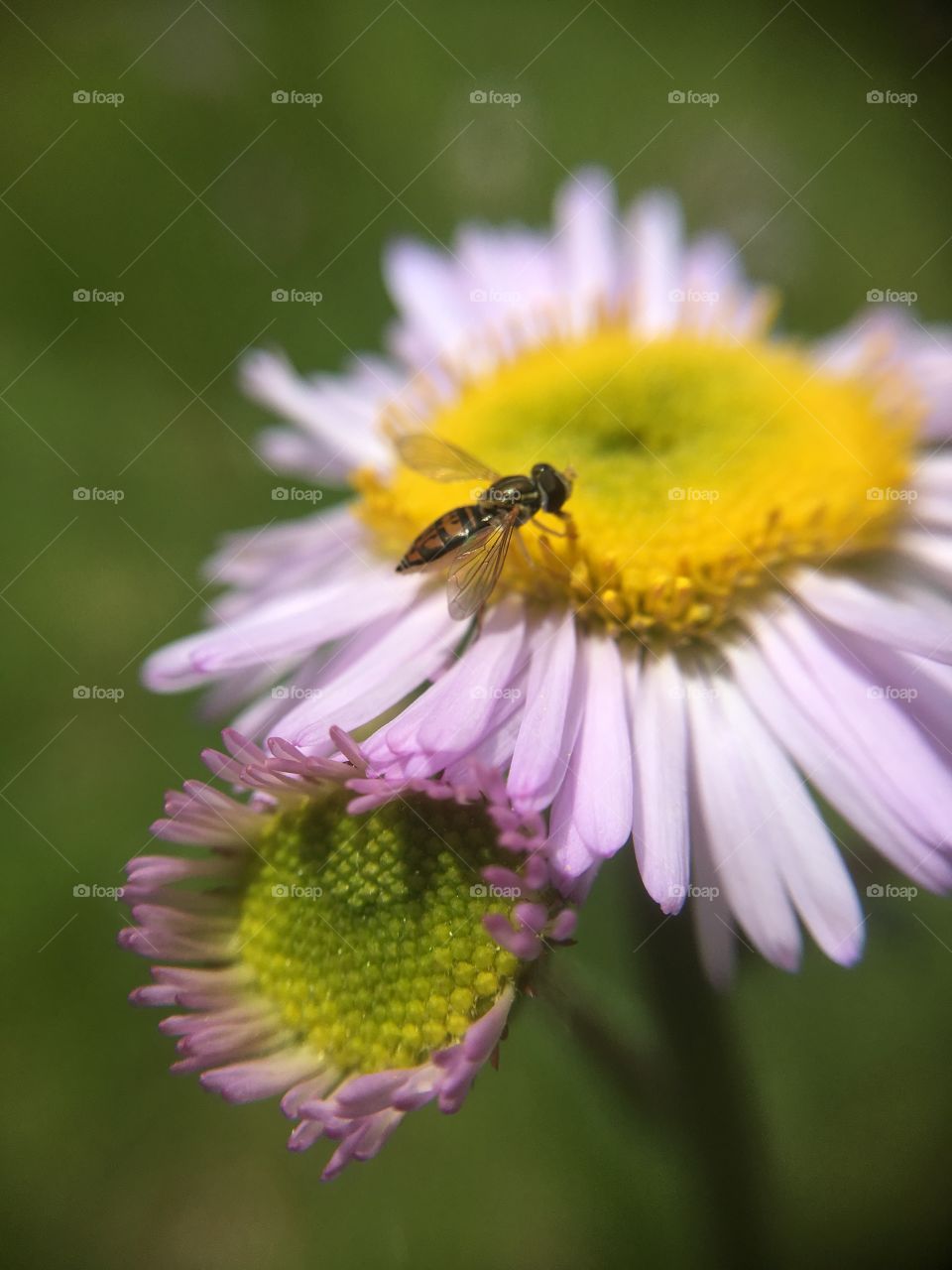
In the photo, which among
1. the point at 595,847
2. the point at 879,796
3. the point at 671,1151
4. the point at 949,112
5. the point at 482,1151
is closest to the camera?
the point at 595,847

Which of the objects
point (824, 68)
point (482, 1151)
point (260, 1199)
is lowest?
point (260, 1199)

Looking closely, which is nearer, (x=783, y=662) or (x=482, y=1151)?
(x=783, y=662)

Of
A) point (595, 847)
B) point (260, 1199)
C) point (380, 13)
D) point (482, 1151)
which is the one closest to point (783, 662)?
point (595, 847)

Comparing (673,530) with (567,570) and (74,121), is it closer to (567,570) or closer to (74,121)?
(567,570)
